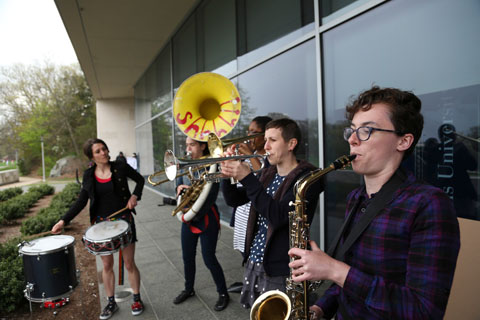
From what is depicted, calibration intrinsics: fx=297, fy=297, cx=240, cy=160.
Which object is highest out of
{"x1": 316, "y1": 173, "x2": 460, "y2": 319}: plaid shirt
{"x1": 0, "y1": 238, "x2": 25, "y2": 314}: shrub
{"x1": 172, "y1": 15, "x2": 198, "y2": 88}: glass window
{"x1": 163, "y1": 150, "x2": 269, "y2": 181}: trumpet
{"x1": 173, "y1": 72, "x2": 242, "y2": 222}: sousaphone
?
{"x1": 172, "y1": 15, "x2": 198, "y2": 88}: glass window

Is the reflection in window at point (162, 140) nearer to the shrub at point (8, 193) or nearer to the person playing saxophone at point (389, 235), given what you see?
the shrub at point (8, 193)

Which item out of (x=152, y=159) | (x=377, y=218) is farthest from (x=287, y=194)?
(x=152, y=159)

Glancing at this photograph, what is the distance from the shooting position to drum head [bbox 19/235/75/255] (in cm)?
279

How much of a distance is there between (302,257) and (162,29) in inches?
378

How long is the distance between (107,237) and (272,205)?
1791 mm

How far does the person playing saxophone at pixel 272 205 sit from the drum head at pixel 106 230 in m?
1.29

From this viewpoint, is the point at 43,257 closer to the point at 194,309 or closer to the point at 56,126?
the point at 194,309

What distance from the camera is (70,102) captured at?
90.8ft

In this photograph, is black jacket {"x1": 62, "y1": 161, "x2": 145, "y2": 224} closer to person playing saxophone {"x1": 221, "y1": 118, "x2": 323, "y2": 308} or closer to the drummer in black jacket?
the drummer in black jacket

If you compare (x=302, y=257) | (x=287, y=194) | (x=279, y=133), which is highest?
(x=279, y=133)

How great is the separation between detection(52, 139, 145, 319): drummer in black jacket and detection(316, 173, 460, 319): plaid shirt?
2.68 meters

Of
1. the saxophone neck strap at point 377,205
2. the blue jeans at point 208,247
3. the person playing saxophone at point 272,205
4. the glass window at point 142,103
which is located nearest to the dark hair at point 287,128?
the person playing saxophone at point 272,205

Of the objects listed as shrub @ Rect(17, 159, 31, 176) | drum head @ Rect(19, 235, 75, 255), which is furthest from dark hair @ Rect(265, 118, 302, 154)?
shrub @ Rect(17, 159, 31, 176)

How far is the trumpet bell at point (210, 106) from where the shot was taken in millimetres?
3166
